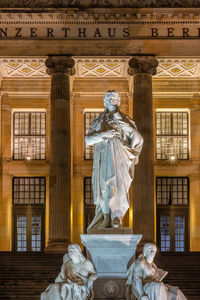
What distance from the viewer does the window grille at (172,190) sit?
4209 cm

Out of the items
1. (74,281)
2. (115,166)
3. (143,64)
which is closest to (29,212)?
(143,64)

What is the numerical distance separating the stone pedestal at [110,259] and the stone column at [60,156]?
23.5 meters

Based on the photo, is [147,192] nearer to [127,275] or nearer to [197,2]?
[197,2]

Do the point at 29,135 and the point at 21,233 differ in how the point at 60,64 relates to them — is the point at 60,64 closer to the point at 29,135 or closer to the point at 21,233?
the point at 29,135

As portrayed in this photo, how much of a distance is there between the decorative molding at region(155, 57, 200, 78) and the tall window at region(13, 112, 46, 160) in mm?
8001

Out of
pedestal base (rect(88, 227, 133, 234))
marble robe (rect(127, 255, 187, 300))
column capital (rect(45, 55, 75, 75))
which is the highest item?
column capital (rect(45, 55, 75, 75))

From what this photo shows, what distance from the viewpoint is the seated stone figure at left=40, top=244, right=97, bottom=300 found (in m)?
9.94

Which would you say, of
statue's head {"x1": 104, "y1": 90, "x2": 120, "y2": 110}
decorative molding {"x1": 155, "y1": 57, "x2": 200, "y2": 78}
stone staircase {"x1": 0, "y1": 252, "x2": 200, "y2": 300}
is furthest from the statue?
decorative molding {"x1": 155, "y1": 57, "x2": 200, "y2": 78}

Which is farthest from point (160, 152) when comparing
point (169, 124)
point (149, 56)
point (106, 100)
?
point (106, 100)

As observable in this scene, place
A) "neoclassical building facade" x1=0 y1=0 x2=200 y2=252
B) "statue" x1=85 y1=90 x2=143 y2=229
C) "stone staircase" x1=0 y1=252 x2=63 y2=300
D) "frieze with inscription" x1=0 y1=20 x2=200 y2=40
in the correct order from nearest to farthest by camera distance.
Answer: "statue" x1=85 y1=90 x2=143 y2=229
"stone staircase" x1=0 y1=252 x2=63 y2=300
"neoclassical building facade" x1=0 y1=0 x2=200 y2=252
"frieze with inscription" x1=0 y1=20 x2=200 y2=40

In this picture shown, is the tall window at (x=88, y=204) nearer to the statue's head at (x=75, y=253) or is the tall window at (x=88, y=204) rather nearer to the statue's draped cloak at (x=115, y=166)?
the statue's draped cloak at (x=115, y=166)

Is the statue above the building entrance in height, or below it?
above

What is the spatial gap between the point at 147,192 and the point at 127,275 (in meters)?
24.3

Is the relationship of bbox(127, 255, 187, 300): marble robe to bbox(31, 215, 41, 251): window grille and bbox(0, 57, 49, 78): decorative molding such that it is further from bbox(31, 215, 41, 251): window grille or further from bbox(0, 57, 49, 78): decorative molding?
bbox(31, 215, 41, 251): window grille
